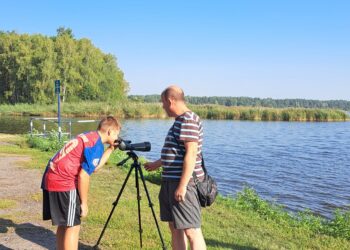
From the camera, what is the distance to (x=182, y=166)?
407cm

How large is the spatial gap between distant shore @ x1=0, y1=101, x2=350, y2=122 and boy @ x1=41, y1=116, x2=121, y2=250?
47.5 m

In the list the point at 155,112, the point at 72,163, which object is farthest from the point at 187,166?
the point at 155,112

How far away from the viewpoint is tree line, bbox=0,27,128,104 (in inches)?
2285

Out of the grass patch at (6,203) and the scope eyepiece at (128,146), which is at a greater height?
the scope eyepiece at (128,146)

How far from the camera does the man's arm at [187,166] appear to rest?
395cm

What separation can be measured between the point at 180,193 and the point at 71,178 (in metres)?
1.12

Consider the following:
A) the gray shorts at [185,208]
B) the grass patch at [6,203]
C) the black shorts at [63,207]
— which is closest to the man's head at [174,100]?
the gray shorts at [185,208]

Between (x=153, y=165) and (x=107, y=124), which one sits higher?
(x=107, y=124)

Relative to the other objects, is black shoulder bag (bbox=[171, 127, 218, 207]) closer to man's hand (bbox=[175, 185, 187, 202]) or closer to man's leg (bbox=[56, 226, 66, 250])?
man's hand (bbox=[175, 185, 187, 202])

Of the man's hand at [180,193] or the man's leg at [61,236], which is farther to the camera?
the man's leg at [61,236]

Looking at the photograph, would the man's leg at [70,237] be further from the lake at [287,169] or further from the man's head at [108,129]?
the lake at [287,169]

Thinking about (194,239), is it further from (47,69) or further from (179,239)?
(47,69)

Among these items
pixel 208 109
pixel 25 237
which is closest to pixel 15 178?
pixel 25 237

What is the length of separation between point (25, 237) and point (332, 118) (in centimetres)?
5433
